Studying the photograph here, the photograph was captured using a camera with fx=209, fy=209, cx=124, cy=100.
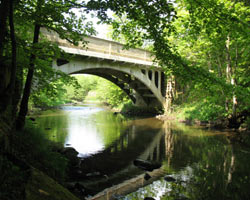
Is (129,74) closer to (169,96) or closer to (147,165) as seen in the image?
(169,96)

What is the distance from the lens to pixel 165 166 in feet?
23.9

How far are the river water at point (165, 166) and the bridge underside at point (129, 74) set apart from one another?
16.2 feet

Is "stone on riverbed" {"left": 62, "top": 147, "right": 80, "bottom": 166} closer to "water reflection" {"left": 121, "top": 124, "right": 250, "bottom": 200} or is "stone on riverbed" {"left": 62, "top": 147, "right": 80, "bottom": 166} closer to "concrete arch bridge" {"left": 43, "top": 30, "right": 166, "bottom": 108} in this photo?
"water reflection" {"left": 121, "top": 124, "right": 250, "bottom": 200}

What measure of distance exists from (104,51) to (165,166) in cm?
1051

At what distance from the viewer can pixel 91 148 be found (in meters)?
9.63

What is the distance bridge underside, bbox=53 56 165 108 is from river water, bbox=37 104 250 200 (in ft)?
16.2

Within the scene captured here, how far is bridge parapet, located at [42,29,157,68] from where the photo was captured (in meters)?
12.9

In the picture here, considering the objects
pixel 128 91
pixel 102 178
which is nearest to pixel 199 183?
pixel 102 178

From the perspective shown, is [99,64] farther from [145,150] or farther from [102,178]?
[102,178]

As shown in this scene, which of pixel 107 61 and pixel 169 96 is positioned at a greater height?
pixel 107 61

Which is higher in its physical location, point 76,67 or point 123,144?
point 76,67

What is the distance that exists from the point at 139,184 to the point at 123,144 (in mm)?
4828

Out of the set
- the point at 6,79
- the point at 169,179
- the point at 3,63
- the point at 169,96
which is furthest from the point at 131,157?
the point at 169,96

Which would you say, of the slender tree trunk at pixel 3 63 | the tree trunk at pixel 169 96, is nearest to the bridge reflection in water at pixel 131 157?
the slender tree trunk at pixel 3 63
